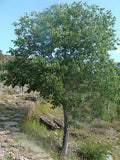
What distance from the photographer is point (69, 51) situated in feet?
19.5

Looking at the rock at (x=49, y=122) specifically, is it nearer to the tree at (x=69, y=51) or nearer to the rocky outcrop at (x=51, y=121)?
the rocky outcrop at (x=51, y=121)

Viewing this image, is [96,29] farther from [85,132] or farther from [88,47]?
[85,132]

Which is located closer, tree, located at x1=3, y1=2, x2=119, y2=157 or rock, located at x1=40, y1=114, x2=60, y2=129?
tree, located at x1=3, y1=2, x2=119, y2=157

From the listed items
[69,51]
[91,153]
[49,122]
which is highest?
[69,51]

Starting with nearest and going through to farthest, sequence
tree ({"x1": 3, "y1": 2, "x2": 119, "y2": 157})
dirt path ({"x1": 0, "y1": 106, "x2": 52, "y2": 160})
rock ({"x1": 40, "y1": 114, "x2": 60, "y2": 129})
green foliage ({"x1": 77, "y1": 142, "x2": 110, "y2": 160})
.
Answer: dirt path ({"x1": 0, "y1": 106, "x2": 52, "y2": 160}) < tree ({"x1": 3, "y1": 2, "x2": 119, "y2": 157}) < green foliage ({"x1": 77, "y1": 142, "x2": 110, "y2": 160}) < rock ({"x1": 40, "y1": 114, "x2": 60, "y2": 129})

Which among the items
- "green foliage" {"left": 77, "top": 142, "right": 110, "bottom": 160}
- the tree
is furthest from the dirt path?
"green foliage" {"left": 77, "top": 142, "right": 110, "bottom": 160}

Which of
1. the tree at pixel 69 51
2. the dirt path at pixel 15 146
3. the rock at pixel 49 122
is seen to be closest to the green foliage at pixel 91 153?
the tree at pixel 69 51

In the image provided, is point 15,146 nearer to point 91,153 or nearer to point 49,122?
point 91,153

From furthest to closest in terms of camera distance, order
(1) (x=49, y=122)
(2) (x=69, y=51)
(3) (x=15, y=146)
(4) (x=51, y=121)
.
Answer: (4) (x=51, y=121), (1) (x=49, y=122), (2) (x=69, y=51), (3) (x=15, y=146)

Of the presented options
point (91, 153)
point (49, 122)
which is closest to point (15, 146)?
point (91, 153)

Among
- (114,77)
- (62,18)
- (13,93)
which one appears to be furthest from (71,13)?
(13,93)

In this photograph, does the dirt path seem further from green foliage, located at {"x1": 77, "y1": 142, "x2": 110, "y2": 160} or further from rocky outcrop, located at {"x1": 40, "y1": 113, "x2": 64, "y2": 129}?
green foliage, located at {"x1": 77, "y1": 142, "x2": 110, "y2": 160}

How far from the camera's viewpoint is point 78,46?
558cm

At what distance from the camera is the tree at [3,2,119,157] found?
204 inches
